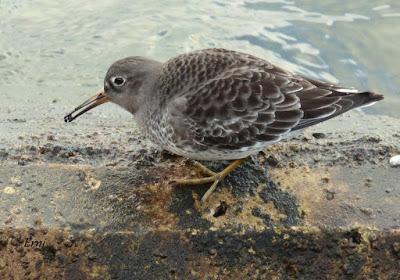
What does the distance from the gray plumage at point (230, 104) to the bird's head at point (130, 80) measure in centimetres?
17

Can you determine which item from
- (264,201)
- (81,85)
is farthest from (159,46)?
(264,201)

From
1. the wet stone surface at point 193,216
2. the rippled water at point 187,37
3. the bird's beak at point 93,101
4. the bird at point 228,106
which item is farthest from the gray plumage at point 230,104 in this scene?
the rippled water at point 187,37

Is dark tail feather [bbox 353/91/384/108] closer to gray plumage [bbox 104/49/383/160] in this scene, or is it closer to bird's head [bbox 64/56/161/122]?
gray plumage [bbox 104/49/383/160]

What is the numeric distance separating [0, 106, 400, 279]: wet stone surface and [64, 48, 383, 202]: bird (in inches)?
9.7

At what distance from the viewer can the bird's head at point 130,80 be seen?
5262 mm

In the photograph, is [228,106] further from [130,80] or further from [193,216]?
[130,80]

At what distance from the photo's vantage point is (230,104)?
4703 millimetres

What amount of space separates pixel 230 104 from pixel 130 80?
3.50 ft

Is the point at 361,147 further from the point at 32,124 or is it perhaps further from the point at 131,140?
the point at 32,124

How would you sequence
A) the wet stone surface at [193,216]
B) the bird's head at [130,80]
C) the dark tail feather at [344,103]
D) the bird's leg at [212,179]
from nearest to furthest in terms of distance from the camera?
the wet stone surface at [193,216] → the bird's leg at [212,179] → the dark tail feather at [344,103] → the bird's head at [130,80]

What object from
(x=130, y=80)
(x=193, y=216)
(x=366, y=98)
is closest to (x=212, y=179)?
(x=193, y=216)

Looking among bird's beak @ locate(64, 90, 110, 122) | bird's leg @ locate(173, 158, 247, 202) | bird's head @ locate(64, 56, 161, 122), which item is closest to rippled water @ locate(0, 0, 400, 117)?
bird's beak @ locate(64, 90, 110, 122)

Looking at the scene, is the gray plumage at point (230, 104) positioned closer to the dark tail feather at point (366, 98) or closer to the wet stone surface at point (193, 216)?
the dark tail feather at point (366, 98)

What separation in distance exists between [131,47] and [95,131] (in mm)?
3471
